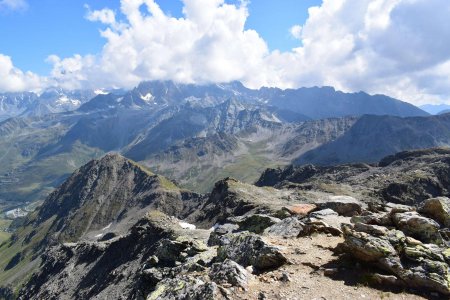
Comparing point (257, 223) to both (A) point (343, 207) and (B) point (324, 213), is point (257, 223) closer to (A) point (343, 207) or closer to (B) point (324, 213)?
(B) point (324, 213)

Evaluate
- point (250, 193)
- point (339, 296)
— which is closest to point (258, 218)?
point (339, 296)

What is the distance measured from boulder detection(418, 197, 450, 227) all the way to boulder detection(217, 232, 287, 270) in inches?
620

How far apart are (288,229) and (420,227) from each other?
1201 cm

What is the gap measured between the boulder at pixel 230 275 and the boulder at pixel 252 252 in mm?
2245

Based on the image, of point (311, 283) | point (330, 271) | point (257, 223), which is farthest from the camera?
point (257, 223)

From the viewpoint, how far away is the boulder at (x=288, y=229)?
1610 inches

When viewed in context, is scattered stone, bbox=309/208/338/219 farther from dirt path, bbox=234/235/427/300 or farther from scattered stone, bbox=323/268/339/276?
scattered stone, bbox=323/268/339/276

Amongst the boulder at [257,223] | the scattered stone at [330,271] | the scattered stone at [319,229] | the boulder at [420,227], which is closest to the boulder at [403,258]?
the scattered stone at [330,271]

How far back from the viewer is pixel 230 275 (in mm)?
30703

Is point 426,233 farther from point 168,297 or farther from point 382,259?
point 168,297

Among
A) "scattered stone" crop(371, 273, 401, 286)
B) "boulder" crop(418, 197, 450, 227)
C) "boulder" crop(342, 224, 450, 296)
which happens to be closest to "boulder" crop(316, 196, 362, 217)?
"boulder" crop(418, 197, 450, 227)

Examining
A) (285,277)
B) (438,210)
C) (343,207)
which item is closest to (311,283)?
(285,277)

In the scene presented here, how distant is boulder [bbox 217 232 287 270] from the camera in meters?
33.2

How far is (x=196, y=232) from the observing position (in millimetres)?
104125
